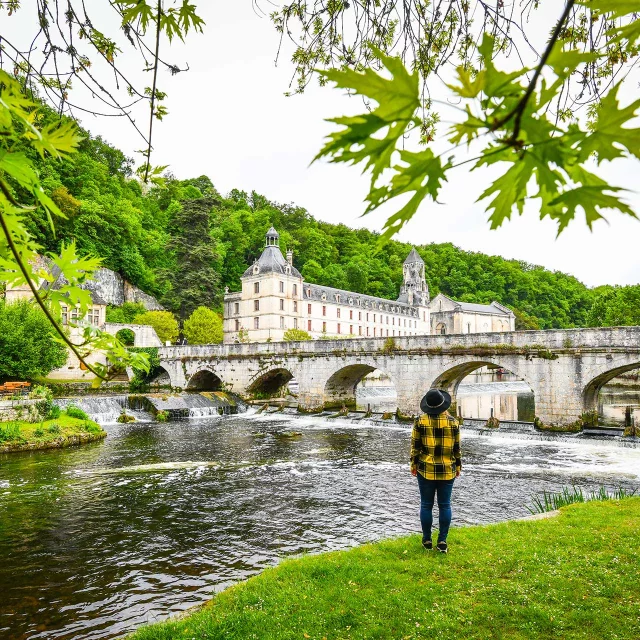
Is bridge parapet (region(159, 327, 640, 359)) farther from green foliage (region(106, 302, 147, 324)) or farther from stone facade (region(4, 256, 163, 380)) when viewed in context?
green foliage (region(106, 302, 147, 324))

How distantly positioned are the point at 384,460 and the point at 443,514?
9759mm

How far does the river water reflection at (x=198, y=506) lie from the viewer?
714 cm

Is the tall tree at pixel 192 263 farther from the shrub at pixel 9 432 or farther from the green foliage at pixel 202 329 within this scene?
the shrub at pixel 9 432

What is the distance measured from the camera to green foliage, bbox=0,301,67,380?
2648 cm

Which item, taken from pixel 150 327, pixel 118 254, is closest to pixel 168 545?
pixel 150 327

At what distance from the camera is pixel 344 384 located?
98.8 feet

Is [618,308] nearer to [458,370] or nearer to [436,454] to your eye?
[458,370]

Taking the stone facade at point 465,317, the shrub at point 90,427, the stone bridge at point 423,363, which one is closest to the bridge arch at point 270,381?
the stone bridge at point 423,363

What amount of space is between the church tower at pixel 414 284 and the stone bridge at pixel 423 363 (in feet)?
130

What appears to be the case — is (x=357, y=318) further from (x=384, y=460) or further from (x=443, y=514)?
(x=443, y=514)

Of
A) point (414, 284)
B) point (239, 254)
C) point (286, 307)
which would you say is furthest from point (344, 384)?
point (414, 284)

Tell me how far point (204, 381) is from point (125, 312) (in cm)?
1465

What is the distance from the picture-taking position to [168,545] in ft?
29.1

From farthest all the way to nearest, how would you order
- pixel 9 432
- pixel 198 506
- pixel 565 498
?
pixel 9 432 → pixel 198 506 → pixel 565 498
